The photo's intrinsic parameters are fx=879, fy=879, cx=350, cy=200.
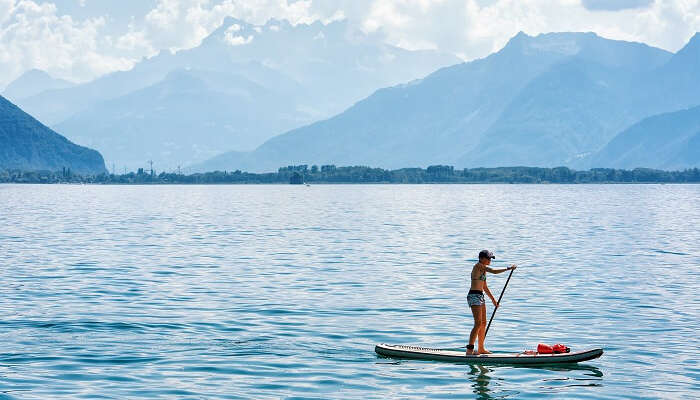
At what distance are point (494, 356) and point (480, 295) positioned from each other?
92.9 inches

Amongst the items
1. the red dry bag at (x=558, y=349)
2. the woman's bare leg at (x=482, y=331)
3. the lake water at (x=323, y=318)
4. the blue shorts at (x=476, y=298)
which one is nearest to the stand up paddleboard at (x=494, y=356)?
the red dry bag at (x=558, y=349)

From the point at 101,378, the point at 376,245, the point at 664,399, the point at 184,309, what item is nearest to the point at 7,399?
the point at 101,378

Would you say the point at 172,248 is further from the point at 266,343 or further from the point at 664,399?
the point at 664,399

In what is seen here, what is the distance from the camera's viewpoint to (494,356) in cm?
3225

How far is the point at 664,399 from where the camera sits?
92.0 ft

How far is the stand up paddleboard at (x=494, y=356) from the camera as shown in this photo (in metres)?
32.1

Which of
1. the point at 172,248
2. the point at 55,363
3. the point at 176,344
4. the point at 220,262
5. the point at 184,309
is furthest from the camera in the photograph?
the point at 172,248

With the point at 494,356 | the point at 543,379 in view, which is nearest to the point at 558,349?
the point at 543,379

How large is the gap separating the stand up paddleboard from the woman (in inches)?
17.7

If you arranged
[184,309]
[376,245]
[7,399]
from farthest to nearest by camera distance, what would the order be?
1. [376,245]
2. [184,309]
3. [7,399]

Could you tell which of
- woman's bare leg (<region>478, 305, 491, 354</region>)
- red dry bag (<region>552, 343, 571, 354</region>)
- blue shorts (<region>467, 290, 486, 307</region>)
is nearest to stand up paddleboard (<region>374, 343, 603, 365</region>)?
red dry bag (<region>552, 343, 571, 354</region>)

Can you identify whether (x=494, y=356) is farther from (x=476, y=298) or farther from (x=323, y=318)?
(x=323, y=318)

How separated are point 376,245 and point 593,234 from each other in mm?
32167

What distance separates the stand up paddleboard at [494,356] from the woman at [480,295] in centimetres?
45
